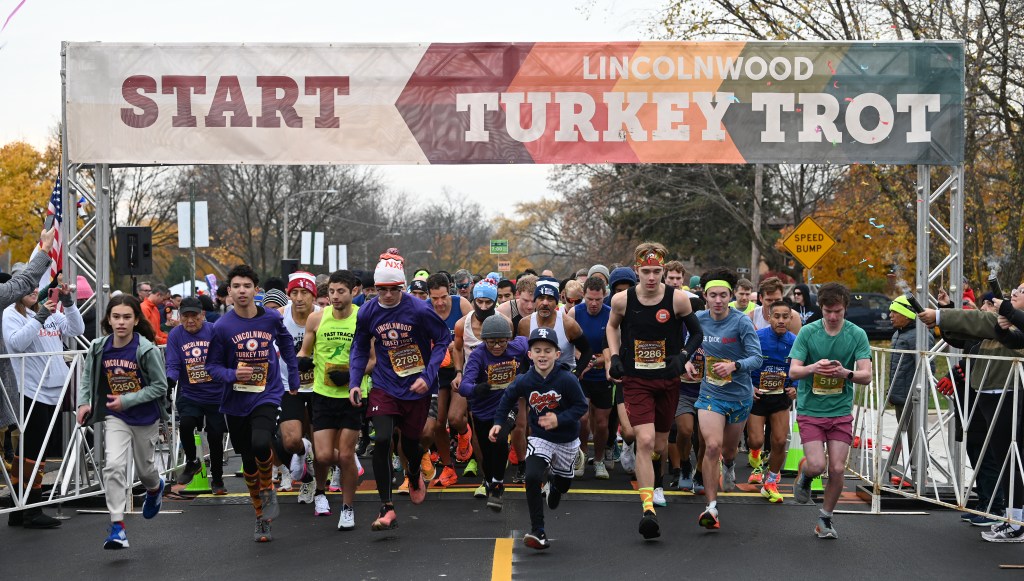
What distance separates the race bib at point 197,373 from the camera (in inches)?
393

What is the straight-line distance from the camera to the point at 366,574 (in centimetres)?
734

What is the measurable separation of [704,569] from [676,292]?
2374 mm

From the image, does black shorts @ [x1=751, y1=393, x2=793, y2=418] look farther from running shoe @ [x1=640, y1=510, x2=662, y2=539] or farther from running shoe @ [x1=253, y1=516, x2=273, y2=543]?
running shoe @ [x1=253, y1=516, x2=273, y2=543]

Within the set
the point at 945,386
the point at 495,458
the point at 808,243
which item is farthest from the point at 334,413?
the point at 808,243

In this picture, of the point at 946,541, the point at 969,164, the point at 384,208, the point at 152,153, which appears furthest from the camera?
the point at 384,208

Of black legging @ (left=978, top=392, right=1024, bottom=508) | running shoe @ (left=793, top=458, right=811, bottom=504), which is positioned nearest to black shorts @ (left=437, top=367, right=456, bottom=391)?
running shoe @ (left=793, top=458, right=811, bottom=504)

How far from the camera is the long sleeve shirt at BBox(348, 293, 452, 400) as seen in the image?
8844 millimetres

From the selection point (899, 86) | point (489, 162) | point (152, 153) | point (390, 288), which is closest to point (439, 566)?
point (390, 288)

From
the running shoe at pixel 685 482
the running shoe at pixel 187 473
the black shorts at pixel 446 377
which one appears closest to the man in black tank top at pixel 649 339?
the running shoe at pixel 685 482

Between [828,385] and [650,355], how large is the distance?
138 centimetres

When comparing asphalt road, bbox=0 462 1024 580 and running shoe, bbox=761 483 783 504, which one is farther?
running shoe, bbox=761 483 783 504

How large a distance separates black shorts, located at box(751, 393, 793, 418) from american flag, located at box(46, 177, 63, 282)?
20.8ft

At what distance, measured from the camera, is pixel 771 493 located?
1018 centimetres

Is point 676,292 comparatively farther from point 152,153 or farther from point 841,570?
point 152,153
